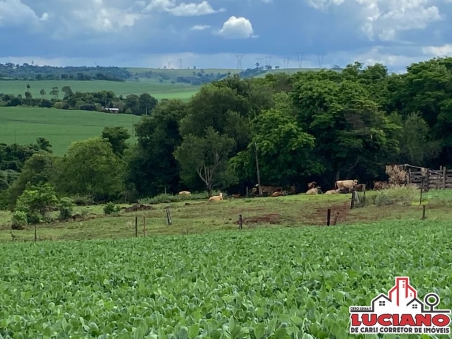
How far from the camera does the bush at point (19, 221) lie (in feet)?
131

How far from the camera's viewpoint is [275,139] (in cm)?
6012

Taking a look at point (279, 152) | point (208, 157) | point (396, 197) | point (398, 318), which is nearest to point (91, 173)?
point (208, 157)

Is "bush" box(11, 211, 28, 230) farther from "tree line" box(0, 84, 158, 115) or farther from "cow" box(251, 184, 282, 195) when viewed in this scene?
"tree line" box(0, 84, 158, 115)

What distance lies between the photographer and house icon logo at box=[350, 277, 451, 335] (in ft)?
19.2

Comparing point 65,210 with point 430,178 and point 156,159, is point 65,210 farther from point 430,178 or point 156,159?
point 430,178

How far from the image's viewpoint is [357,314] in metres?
6.19

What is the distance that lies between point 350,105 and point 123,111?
3705 inches

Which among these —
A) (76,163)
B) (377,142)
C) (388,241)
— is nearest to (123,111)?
(76,163)

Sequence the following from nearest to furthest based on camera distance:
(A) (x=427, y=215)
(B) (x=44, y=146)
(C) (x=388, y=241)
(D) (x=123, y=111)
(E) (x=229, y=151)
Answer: (C) (x=388, y=241)
(A) (x=427, y=215)
(E) (x=229, y=151)
(B) (x=44, y=146)
(D) (x=123, y=111)

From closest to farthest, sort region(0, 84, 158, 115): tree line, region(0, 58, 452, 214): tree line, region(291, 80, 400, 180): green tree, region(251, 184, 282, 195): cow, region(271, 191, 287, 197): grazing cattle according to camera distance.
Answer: region(271, 191, 287, 197): grazing cattle
region(251, 184, 282, 195): cow
region(291, 80, 400, 180): green tree
region(0, 58, 452, 214): tree line
region(0, 84, 158, 115): tree line

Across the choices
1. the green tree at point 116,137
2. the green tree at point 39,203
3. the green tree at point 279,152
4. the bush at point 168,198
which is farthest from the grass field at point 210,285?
the green tree at point 116,137

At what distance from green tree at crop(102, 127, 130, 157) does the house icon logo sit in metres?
79.5

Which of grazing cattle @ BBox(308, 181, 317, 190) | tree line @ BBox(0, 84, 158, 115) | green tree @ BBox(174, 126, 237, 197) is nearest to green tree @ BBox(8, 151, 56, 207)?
green tree @ BBox(174, 126, 237, 197)

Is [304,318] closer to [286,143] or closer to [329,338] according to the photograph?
[329,338]
